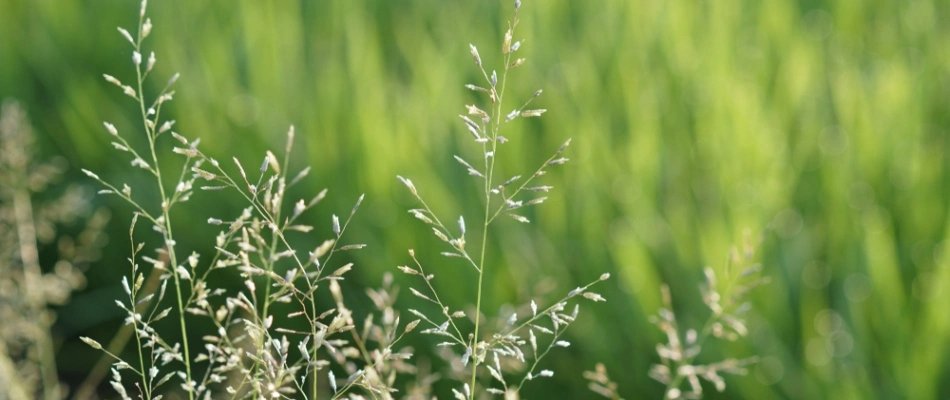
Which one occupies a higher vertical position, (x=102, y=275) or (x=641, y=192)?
(x=641, y=192)

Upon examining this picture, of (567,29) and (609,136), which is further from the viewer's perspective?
(567,29)

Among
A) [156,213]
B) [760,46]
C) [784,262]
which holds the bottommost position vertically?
[156,213]

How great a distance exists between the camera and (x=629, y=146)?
1.84 metres

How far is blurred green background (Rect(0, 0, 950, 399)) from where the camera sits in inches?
63.5

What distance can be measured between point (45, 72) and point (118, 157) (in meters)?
0.50

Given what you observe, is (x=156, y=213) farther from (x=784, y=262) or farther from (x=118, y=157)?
(x=784, y=262)

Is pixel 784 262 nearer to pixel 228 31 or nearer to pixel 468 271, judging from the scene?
pixel 468 271

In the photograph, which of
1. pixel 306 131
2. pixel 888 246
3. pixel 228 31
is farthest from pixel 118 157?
pixel 888 246

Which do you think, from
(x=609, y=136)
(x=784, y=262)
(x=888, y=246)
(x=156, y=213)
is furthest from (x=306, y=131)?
(x=888, y=246)

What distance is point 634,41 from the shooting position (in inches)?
88.0

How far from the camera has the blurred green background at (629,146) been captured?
5.29ft

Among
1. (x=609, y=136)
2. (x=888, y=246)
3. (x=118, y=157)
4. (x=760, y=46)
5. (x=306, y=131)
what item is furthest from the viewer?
(x=118, y=157)

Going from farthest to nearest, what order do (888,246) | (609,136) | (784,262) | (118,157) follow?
(118,157) → (609,136) → (784,262) → (888,246)

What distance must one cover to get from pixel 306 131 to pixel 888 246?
1156mm
